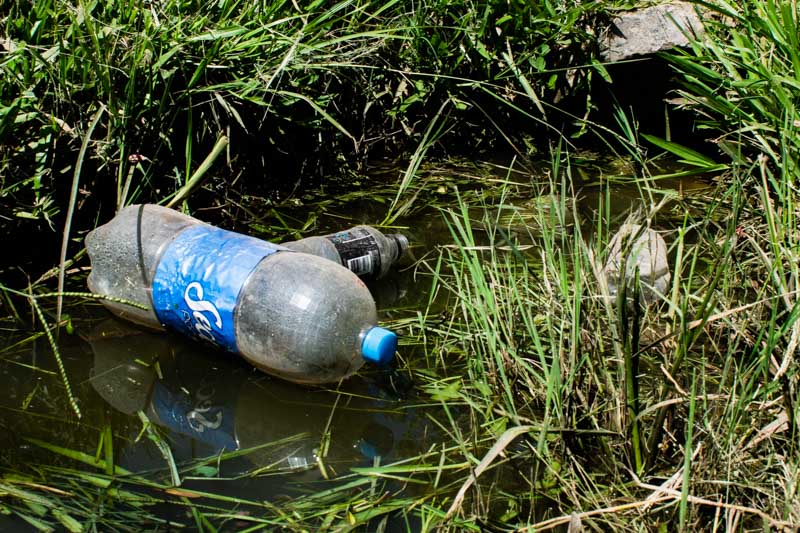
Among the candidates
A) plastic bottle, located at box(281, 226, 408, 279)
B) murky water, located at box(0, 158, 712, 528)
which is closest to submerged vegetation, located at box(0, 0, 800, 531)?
murky water, located at box(0, 158, 712, 528)

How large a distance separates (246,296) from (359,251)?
0.67 m

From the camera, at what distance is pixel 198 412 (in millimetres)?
2375

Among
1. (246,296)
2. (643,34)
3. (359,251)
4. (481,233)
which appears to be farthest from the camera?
(643,34)

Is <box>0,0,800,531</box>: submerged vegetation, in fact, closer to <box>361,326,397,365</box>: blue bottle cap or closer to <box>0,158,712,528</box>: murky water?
<box>0,158,712,528</box>: murky water

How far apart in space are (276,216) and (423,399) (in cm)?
133

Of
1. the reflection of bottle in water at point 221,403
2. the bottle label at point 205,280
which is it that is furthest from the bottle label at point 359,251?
the reflection of bottle in water at point 221,403

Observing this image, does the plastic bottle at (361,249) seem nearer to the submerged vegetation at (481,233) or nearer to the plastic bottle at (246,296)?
the submerged vegetation at (481,233)

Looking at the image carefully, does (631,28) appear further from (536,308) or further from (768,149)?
(536,308)

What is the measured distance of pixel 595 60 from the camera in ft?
14.5

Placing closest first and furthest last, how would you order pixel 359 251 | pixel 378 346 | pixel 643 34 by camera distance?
1. pixel 378 346
2. pixel 359 251
3. pixel 643 34

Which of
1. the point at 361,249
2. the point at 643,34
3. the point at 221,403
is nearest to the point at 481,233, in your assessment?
the point at 361,249

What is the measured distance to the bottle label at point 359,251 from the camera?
302 centimetres

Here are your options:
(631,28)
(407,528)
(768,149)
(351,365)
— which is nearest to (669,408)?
(407,528)

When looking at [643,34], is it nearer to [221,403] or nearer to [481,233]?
[481,233]
